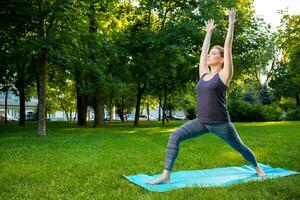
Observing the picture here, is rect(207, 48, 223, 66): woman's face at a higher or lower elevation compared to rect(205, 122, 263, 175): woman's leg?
higher

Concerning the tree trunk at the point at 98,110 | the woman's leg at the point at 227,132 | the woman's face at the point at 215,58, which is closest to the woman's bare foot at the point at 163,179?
the woman's leg at the point at 227,132

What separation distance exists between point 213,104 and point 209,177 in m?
1.54

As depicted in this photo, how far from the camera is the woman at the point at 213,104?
6.55 meters

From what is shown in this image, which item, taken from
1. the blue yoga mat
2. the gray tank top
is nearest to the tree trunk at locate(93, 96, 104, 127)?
the blue yoga mat

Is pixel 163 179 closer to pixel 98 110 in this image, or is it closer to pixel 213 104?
pixel 213 104

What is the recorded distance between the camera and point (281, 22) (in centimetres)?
4644

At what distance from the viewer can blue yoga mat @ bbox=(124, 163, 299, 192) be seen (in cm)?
663

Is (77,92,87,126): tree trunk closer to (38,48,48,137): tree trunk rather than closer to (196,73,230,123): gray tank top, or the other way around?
(38,48,48,137): tree trunk

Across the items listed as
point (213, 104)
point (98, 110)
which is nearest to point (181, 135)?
point (213, 104)

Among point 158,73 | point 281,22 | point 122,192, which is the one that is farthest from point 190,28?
point 281,22

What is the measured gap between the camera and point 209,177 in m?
7.41

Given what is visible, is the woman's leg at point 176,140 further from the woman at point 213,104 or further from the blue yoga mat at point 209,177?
the blue yoga mat at point 209,177

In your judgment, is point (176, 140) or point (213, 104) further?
point (176, 140)

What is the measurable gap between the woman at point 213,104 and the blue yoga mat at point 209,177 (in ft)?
0.95
